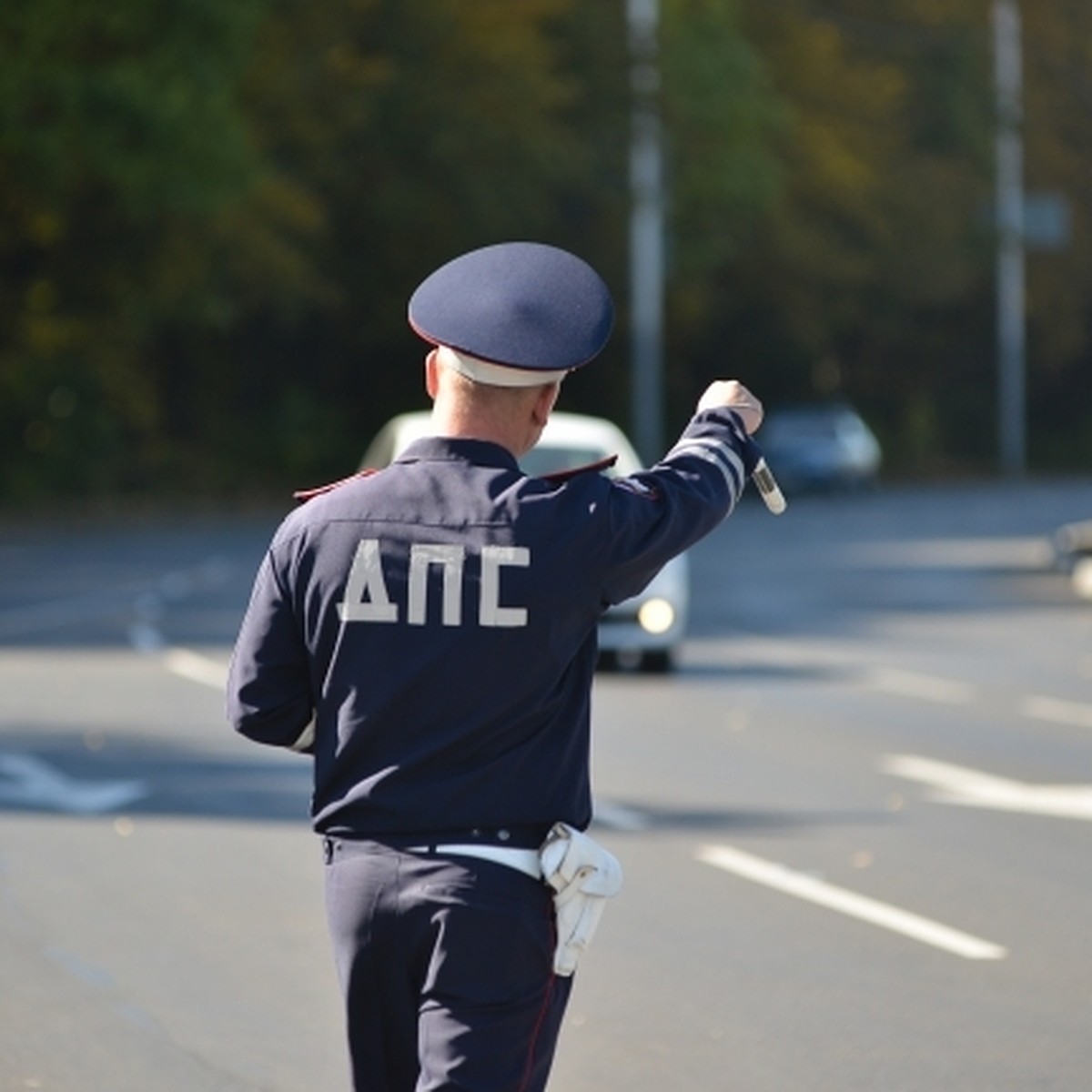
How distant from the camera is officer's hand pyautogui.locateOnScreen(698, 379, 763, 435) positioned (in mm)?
4312

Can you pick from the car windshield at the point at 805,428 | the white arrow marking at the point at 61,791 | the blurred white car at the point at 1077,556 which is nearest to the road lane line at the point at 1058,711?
the white arrow marking at the point at 61,791

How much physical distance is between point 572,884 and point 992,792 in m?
8.51

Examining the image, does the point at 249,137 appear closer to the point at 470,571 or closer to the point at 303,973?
the point at 303,973

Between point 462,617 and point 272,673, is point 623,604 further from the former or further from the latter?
point 462,617

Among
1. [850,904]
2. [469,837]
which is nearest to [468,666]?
[469,837]

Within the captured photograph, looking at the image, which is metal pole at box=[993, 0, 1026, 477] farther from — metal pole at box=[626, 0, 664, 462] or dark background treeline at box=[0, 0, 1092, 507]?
metal pole at box=[626, 0, 664, 462]

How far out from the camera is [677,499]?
4090 mm

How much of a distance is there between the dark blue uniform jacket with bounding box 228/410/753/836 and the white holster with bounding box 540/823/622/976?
0.05 m

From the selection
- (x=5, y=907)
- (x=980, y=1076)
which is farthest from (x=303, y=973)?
(x=980, y=1076)

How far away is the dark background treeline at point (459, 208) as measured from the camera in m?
42.2

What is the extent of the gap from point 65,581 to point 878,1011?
20.8m

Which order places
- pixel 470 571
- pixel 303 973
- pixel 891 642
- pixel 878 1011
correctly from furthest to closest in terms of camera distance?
1. pixel 891 642
2. pixel 303 973
3. pixel 878 1011
4. pixel 470 571

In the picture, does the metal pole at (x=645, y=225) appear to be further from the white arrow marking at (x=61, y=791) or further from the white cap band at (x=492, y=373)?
the white cap band at (x=492, y=373)

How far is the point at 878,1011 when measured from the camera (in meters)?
7.58
